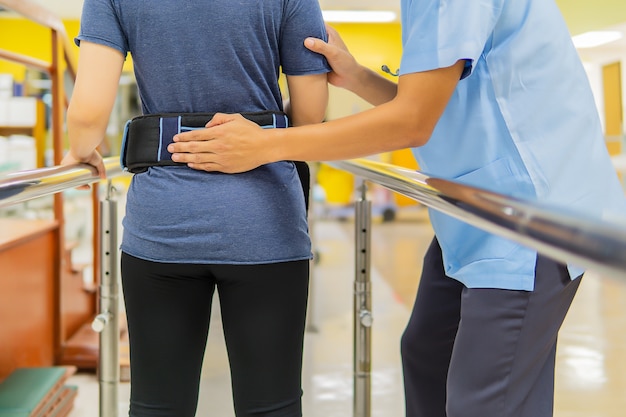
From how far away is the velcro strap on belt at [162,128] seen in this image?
1.09 meters

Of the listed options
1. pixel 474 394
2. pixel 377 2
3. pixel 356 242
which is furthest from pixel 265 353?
pixel 377 2

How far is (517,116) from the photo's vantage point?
41.5 inches

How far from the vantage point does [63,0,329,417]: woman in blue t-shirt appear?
3.51 ft

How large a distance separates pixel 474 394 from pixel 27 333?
2.02 metres

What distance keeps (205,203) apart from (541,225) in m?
0.60

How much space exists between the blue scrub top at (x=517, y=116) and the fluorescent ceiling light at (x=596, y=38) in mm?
11617

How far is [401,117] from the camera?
101cm

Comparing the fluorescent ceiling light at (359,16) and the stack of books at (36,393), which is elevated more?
the fluorescent ceiling light at (359,16)

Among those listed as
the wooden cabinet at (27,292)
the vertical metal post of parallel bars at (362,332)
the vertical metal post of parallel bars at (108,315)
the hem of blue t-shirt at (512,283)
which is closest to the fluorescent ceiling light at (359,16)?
the wooden cabinet at (27,292)

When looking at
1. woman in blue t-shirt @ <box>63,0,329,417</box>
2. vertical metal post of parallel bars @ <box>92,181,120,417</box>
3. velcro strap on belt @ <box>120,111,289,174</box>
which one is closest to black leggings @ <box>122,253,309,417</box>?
woman in blue t-shirt @ <box>63,0,329,417</box>

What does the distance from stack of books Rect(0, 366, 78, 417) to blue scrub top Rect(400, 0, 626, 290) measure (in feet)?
4.96

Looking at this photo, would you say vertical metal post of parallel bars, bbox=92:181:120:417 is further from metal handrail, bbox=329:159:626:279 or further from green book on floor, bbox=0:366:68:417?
metal handrail, bbox=329:159:626:279

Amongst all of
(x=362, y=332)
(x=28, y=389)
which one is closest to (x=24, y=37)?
(x=28, y=389)

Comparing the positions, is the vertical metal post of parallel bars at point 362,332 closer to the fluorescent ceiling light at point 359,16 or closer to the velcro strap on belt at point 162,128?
the velcro strap on belt at point 162,128
